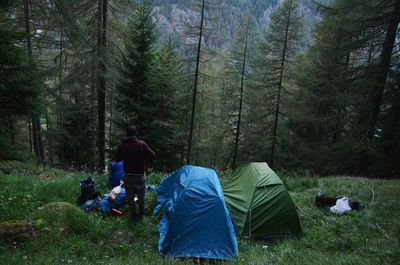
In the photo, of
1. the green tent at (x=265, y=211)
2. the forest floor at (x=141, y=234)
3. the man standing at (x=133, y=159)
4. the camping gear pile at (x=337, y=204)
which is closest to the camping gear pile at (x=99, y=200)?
the forest floor at (x=141, y=234)

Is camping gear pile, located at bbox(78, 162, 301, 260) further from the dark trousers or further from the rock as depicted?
the rock

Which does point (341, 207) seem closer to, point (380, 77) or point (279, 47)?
point (380, 77)

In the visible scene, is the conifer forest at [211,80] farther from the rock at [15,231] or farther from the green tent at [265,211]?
the green tent at [265,211]

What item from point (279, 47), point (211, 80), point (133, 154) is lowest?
point (133, 154)

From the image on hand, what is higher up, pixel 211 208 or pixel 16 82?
pixel 16 82

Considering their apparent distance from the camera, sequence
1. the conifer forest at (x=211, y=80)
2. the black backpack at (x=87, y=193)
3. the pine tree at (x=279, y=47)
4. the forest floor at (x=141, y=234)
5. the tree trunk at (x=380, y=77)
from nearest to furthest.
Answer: the forest floor at (x=141, y=234) → the black backpack at (x=87, y=193) → the tree trunk at (x=380, y=77) → the conifer forest at (x=211, y=80) → the pine tree at (x=279, y=47)

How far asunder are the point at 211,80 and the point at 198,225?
1808 cm

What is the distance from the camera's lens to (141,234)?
7863 mm

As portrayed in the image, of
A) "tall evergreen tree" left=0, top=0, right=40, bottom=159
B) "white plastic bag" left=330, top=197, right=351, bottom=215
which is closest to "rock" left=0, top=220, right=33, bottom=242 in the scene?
"tall evergreen tree" left=0, top=0, right=40, bottom=159

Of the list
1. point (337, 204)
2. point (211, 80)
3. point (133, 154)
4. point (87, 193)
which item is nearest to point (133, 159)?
point (133, 154)

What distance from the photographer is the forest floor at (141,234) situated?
5906 mm

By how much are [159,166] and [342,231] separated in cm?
1809

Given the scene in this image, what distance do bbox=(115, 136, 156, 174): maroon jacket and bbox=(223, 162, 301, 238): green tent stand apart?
2.75m

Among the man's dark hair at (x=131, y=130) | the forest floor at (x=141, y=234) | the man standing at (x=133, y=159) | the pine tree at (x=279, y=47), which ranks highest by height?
the pine tree at (x=279, y=47)
